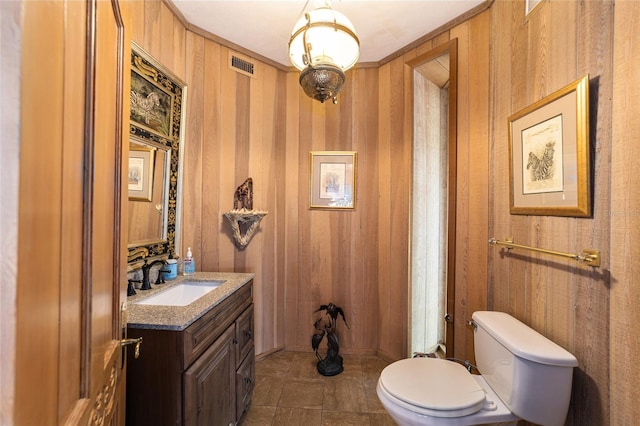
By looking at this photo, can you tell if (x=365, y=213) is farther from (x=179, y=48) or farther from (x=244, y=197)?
(x=179, y=48)

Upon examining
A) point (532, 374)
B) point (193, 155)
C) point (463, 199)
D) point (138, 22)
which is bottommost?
point (532, 374)

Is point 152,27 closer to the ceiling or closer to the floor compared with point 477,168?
closer to the ceiling

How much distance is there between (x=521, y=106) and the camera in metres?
1.52

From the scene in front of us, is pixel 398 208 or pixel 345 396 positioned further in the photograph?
pixel 398 208

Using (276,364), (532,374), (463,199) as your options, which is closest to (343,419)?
(276,364)

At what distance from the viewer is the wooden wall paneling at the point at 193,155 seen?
2088 millimetres

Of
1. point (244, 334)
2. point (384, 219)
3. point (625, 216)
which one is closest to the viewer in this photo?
point (625, 216)

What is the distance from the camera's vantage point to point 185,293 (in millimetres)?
1847

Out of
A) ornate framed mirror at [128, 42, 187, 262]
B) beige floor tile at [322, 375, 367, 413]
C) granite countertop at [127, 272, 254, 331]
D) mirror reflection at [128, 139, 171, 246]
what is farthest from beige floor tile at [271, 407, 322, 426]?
mirror reflection at [128, 139, 171, 246]

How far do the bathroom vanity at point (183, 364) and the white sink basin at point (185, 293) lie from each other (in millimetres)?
51

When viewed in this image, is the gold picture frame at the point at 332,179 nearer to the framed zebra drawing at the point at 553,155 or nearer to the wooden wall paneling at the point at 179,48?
the wooden wall paneling at the point at 179,48

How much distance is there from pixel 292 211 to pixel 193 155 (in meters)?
0.99

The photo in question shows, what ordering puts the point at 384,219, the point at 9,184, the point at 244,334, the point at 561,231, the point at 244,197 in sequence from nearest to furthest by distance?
the point at 9,184
the point at 561,231
the point at 244,334
the point at 244,197
the point at 384,219

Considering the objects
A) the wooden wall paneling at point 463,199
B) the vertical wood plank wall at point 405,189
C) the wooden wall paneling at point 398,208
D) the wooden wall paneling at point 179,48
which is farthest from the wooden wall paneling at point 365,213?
the wooden wall paneling at point 179,48
